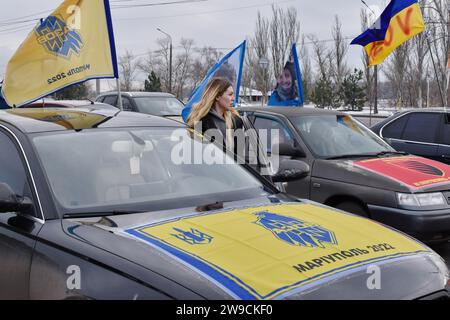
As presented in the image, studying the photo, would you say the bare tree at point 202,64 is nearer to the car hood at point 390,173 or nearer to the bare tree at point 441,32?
the bare tree at point 441,32

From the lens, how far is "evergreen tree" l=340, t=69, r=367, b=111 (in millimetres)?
45525

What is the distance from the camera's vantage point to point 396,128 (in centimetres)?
830

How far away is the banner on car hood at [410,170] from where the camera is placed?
17.6 ft

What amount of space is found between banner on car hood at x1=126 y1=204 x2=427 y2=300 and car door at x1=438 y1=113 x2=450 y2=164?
17.1 ft

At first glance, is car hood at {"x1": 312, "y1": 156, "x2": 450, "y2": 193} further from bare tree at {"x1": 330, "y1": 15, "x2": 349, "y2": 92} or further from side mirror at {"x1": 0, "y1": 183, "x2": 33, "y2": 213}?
bare tree at {"x1": 330, "y1": 15, "x2": 349, "y2": 92}

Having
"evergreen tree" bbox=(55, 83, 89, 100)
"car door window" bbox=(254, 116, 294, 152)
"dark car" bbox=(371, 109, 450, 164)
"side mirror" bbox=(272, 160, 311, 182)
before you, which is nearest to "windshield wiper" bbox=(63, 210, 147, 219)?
"side mirror" bbox=(272, 160, 311, 182)

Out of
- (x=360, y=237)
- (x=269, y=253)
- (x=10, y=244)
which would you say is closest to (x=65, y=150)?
(x=10, y=244)

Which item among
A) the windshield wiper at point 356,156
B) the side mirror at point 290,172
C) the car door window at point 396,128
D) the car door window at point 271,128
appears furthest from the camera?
the car door window at point 396,128

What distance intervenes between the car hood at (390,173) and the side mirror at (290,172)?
167 centimetres

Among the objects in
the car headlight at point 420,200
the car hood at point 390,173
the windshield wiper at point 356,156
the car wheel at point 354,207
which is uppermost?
the windshield wiper at point 356,156

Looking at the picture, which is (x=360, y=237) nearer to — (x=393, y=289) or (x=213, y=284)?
(x=393, y=289)

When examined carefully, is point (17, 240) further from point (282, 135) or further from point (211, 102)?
point (282, 135)

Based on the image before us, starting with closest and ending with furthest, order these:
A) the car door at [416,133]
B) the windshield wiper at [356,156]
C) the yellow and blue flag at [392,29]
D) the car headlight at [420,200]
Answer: the car headlight at [420,200], the windshield wiper at [356,156], the car door at [416,133], the yellow and blue flag at [392,29]

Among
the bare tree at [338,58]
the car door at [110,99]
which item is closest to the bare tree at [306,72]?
the bare tree at [338,58]
